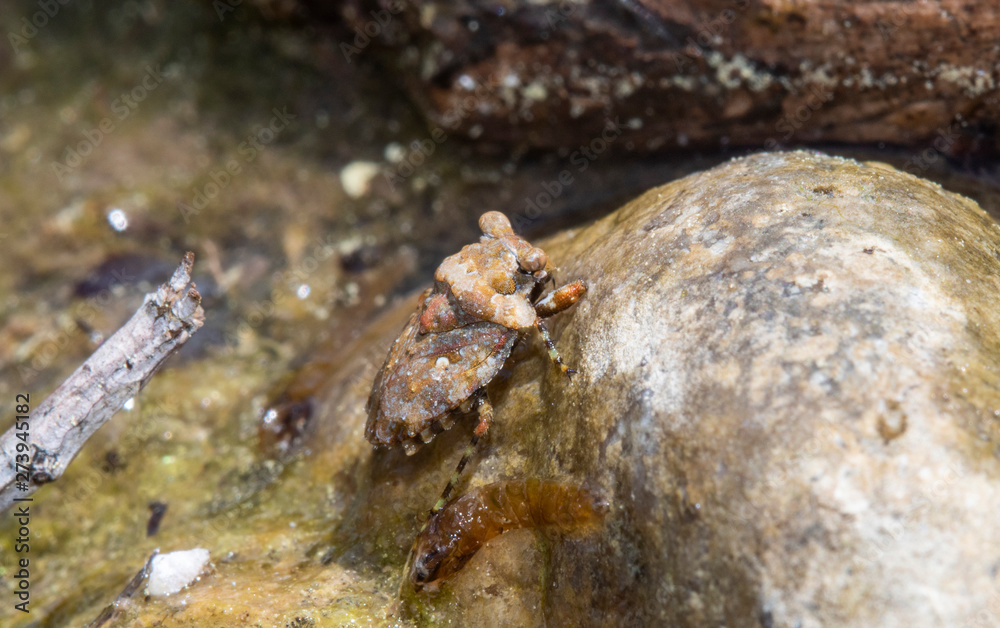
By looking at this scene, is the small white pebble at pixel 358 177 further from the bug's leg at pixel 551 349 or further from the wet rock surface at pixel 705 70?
the bug's leg at pixel 551 349

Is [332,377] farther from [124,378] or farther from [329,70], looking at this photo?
[329,70]

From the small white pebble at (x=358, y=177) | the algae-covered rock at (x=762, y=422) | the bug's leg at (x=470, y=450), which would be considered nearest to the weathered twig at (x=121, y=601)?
the algae-covered rock at (x=762, y=422)

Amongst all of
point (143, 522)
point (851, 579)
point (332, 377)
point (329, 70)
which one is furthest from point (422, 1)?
point (851, 579)

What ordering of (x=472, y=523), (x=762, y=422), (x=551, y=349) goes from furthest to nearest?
(x=551, y=349) < (x=472, y=523) < (x=762, y=422)

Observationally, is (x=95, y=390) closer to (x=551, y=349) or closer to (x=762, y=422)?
(x=551, y=349)

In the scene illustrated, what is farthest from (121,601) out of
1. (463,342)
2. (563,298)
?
(563,298)

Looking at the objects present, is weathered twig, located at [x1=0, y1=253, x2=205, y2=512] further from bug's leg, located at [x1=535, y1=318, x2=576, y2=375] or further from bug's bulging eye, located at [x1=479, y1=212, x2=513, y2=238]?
bug's leg, located at [x1=535, y1=318, x2=576, y2=375]
